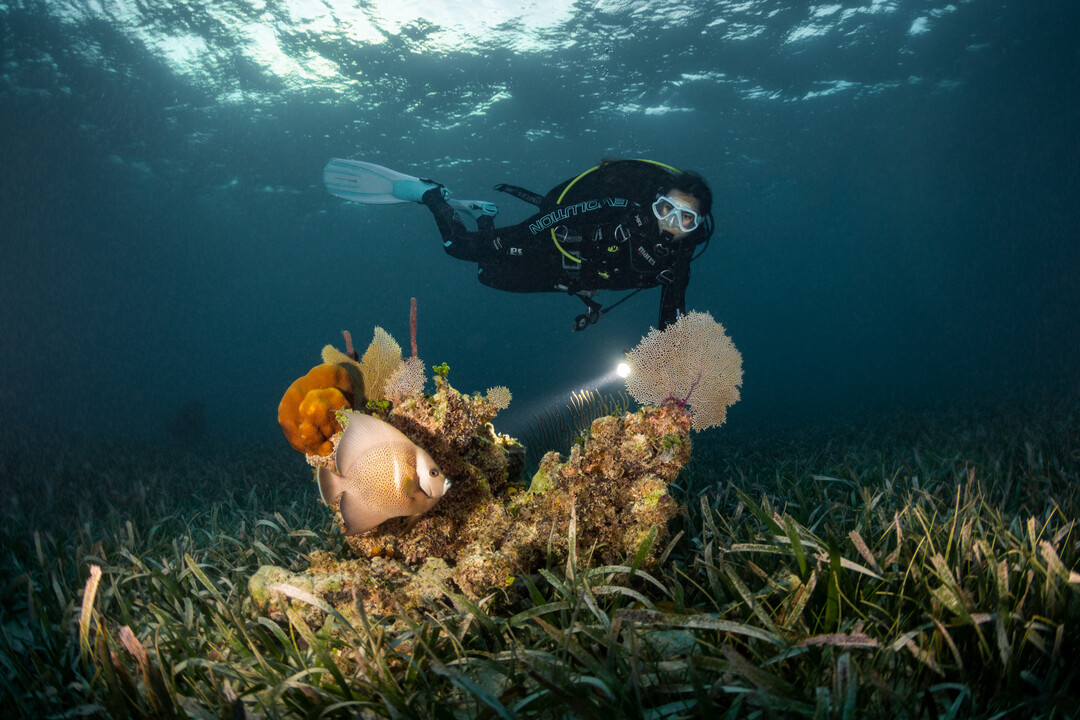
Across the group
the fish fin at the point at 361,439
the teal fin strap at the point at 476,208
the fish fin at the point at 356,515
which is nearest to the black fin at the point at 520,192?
the teal fin strap at the point at 476,208

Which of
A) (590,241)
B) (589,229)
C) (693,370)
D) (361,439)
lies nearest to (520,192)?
(589,229)

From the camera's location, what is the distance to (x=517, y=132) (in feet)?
70.9

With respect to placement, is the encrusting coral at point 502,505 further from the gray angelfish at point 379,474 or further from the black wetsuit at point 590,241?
the black wetsuit at point 590,241

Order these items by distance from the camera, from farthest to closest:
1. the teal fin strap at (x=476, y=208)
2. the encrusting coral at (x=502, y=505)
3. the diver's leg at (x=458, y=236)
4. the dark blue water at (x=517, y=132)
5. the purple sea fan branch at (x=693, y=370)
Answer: the dark blue water at (x=517, y=132)
the teal fin strap at (x=476, y=208)
the diver's leg at (x=458, y=236)
the purple sea fan branch at (x=693, y=370)
the encrusting coral at (x=502, y=505)

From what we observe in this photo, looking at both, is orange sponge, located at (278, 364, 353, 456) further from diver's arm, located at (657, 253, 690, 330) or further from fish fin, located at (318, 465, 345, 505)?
diver's arm, located at (657, 253, 690, 330)

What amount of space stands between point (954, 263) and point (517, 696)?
8747 cm

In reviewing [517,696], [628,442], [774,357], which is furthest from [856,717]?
[774,357]

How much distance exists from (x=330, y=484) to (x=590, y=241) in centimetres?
572

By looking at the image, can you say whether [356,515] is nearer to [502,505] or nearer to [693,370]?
[502,505]

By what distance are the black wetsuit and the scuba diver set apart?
14 mm

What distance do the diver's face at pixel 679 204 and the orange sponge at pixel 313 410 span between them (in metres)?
4.72

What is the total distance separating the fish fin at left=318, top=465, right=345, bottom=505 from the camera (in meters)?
1.69

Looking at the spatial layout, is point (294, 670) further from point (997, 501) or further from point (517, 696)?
point (997, 501)

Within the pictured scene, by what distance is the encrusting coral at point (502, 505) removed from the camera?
1.94 meters
